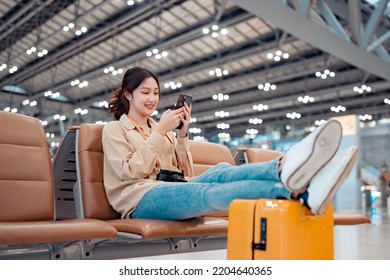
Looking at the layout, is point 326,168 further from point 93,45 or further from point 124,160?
point 93,45

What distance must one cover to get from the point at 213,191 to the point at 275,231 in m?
0.40

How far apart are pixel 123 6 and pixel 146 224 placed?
40.9ft

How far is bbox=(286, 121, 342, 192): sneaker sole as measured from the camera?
138cm

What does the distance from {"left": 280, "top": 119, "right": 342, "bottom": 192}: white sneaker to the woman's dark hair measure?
1.28 m

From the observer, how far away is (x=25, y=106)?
22.3m

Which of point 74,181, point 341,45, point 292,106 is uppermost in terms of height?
point 292,106

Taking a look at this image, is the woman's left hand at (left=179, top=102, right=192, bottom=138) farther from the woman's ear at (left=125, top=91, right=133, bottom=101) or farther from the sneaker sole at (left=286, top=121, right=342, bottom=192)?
the sneaker sole at (left=286, top=121, right=342, bottom=192)

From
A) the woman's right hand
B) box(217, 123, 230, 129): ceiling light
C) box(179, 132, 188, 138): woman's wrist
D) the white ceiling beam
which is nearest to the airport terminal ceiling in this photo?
the white ceiling beam

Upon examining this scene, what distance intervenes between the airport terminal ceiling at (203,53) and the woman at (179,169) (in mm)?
4392

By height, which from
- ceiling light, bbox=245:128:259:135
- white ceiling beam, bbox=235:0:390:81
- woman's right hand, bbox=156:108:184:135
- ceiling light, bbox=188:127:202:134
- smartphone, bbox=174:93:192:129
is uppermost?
ceiling light, bbox=245:128:259:135

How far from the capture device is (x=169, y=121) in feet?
7.42

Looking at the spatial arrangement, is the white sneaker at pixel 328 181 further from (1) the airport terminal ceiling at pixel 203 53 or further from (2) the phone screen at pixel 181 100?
(1) the airport terminal ceiling at pixel 203 53

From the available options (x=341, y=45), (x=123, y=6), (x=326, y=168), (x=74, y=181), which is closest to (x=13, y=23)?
(x=123, y=6)

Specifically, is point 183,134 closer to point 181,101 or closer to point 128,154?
point 181,101
